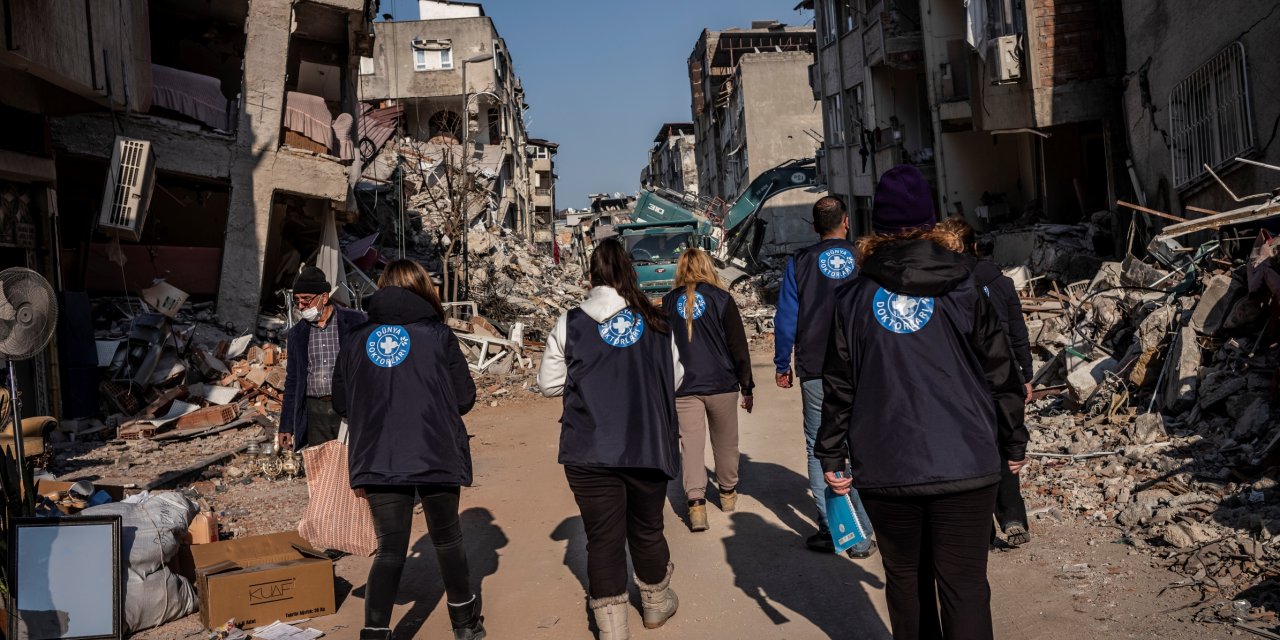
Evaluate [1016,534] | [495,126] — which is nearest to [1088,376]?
[1016,534]

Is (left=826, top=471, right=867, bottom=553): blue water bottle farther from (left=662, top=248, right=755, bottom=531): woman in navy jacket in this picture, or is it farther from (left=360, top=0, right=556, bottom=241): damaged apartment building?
(left=360, top=0, right=556, bottom=241): damaged apartment building

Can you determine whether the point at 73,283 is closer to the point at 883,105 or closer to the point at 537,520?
the point at 537,520

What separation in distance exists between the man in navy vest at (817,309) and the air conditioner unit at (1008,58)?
11146 mm

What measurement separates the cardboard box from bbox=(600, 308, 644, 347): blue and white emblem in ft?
7.40

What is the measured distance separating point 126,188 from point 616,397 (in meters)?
10.9

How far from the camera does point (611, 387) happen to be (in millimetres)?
4926

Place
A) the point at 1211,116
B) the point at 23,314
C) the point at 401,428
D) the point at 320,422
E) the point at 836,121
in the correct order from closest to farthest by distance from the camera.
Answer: the point at 401,428
the point at 23,314
the point at 320,422
the point at 1211,116
the point at 836,121

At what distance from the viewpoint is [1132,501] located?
6703 millimetres

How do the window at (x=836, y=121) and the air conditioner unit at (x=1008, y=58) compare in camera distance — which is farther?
the window at (x=836, y=121)

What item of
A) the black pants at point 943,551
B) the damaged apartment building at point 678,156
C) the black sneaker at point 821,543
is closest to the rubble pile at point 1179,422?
the black sneaker at point 821,543

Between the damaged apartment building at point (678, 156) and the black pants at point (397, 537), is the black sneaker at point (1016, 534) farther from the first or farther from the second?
the damaged apartment building at point (678, 156)

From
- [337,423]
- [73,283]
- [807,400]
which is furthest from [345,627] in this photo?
[73,283]

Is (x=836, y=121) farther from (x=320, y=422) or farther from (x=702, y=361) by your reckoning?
(x=320, y=422)

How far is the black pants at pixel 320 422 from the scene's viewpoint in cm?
674
